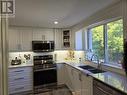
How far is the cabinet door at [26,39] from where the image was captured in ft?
15.5

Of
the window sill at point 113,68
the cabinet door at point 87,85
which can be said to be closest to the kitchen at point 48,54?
the window sill at point 113,68

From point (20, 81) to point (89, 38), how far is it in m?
2.64

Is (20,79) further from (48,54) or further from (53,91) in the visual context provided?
(48,54)

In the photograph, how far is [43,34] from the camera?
16.6 ft

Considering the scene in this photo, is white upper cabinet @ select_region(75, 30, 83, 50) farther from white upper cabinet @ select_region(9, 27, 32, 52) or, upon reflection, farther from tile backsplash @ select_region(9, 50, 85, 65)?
white upper cabinet @ select_region(9, 27, 32, 52)

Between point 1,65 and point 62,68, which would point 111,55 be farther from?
point 1,65

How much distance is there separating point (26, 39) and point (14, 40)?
→ 41cm

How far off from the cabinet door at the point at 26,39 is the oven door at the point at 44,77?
96cm

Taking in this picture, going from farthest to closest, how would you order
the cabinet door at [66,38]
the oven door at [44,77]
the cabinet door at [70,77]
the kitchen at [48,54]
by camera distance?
the cabinet door at [66,38] → the oven door at [44,77] → the cabinet door at [70,77] → the kitchen at [48,54]

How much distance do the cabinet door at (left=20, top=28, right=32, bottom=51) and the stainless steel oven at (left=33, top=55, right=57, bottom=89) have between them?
479mm

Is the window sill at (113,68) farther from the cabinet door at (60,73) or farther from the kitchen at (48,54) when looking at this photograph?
the cabinet door at (60,73)

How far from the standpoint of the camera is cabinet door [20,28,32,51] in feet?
15.5

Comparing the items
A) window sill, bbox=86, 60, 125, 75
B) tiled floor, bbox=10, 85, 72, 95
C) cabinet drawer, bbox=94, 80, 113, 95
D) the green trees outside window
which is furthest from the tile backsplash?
cabinet drawer, bbox=94, 80, 113, 95

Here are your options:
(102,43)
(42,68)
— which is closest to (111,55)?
(102,43)
